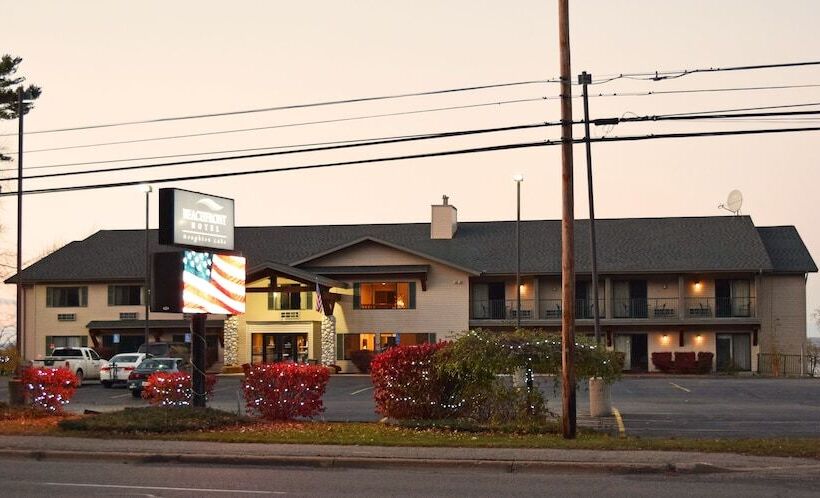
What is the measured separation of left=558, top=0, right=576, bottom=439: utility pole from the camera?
19.6 meters

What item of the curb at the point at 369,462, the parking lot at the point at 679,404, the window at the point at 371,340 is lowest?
the parking lot at the point at 679,404

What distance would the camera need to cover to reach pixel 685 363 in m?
56.4

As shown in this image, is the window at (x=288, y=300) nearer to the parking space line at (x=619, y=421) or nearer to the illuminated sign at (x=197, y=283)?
the parking space line at (x=619, y=421)

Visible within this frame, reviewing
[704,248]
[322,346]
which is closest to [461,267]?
[322,346]

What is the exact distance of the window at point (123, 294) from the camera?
63.6 m

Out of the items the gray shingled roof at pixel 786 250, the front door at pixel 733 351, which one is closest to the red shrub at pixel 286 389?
the front door at pixel 733 351

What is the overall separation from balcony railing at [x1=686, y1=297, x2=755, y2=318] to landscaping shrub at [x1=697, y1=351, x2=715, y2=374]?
8.76 ft

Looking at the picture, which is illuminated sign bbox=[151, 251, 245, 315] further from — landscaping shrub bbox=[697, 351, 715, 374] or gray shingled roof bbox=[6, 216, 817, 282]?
landscaping shrub bbox=[697, 351, 715, 374]

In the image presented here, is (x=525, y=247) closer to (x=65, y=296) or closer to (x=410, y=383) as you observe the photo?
(x=65, y=296)

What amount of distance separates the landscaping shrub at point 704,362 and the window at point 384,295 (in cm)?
1515

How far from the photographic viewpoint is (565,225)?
64.7ft

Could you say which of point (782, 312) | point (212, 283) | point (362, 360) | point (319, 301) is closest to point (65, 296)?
point (319, 301)

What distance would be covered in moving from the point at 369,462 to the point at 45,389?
1071 centimetres

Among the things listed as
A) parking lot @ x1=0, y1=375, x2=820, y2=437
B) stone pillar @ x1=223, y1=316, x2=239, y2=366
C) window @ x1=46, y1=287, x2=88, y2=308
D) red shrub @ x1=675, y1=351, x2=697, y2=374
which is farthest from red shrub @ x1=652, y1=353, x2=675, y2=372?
window @ x1=46, y1=287, x2=88, y2=308
